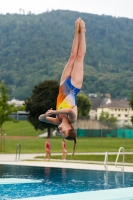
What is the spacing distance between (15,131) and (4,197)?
3010 inches

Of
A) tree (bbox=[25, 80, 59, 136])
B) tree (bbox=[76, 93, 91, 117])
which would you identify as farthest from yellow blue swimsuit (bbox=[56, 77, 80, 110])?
tree (bbox=[76, 93, 91, 117])

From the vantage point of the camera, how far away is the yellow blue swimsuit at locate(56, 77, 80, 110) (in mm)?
12086

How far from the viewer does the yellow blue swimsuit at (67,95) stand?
12086mm

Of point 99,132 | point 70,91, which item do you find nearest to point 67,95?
point 70,91

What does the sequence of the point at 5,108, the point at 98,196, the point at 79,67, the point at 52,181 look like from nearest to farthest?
the point at 79,67 → the point at 98,196 → the point at 52,181 → the point at 5,108

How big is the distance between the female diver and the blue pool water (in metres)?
5.54

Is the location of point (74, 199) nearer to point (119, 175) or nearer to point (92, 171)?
point (119, 175)

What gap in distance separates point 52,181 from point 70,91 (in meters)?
10.3

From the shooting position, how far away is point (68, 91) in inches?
483

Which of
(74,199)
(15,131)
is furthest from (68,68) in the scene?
(15,131)

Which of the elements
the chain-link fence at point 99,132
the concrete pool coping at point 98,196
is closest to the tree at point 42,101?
the chain-link fence at point 99,132

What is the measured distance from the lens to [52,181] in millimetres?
21844

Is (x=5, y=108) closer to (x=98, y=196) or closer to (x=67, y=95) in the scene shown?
(x=98, y=196)

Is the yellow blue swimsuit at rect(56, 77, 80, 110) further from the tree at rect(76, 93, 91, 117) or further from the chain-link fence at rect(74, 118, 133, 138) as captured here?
the tree at rect(76, 93, 91, 117)
